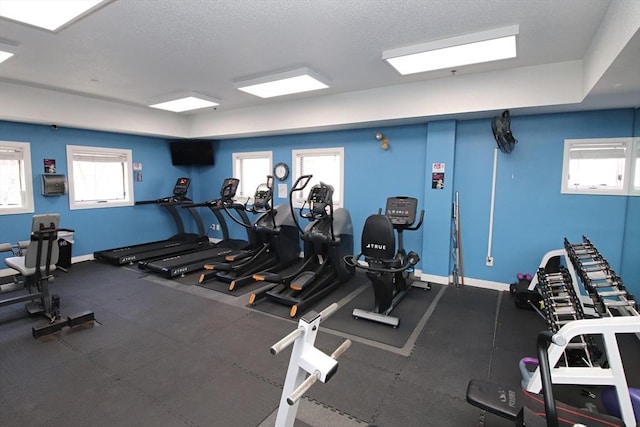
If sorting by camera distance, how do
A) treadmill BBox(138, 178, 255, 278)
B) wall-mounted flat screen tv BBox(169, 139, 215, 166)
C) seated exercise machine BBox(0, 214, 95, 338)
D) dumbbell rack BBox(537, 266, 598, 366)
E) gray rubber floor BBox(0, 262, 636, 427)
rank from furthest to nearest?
wall-mounted flat screen tv BBox(169, 139, 215, 166) → treadmill BBox(138, 178, 255, 278) → seated exercise machine BBox(0, 214, 95, 338) → dumbbell rack BBox(537, 266, 598, 366) → gray rubber floor BBox(0, 262, 636, 427)

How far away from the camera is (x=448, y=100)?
411cm

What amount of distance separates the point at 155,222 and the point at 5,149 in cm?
268

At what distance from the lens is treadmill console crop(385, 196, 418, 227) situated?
4.15m

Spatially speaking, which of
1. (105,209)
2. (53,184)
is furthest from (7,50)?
(105,209)

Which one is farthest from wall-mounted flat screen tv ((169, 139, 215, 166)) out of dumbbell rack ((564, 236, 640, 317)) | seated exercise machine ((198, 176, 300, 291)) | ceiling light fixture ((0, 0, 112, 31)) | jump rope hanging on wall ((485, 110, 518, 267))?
dumbbell rack ((564, 236, 640, 317))

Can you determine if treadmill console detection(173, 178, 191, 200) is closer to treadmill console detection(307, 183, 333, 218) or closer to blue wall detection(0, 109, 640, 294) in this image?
blue wall detection(0, 109, 640, 294)

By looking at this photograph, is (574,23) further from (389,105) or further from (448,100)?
(389,105)

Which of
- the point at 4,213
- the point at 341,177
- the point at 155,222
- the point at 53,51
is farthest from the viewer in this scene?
the point at 155,222

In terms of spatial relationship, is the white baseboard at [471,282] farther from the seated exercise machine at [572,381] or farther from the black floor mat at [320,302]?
the seated exercise machine at [572,381]

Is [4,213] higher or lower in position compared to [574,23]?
lower

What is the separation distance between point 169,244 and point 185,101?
3.09 metres

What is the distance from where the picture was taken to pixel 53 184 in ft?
17.1

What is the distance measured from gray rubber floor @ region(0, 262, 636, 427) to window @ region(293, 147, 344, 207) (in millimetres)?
2519

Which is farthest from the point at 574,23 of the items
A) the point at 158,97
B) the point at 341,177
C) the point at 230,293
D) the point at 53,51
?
the point at 158,97
